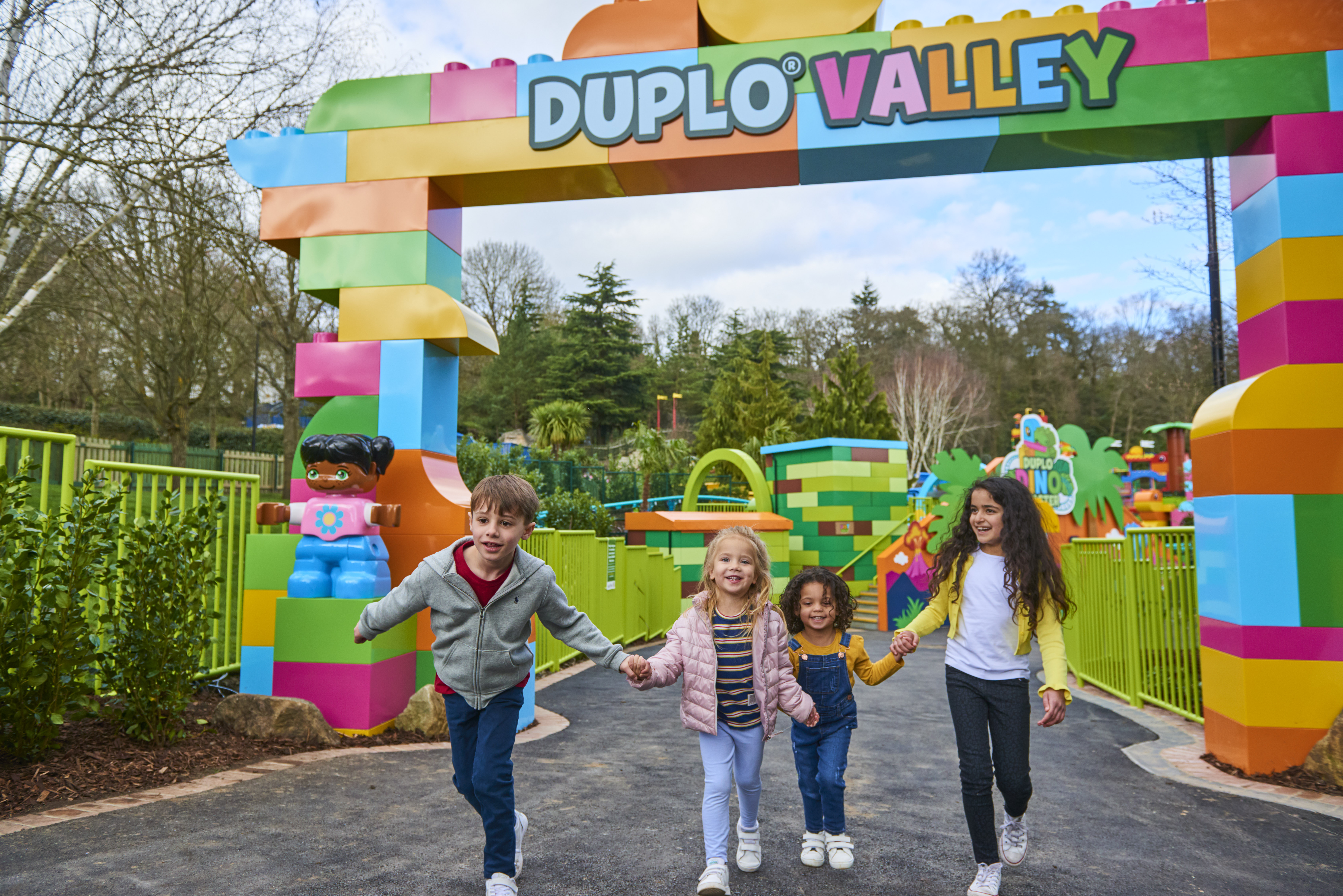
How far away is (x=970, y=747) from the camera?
9.80ft

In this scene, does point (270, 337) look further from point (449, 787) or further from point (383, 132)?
point (449, 787)

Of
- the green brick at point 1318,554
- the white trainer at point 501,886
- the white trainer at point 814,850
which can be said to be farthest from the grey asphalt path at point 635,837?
the green brick at point 1318,554

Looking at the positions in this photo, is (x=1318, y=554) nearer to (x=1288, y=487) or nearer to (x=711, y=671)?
(x=1288, y=487)

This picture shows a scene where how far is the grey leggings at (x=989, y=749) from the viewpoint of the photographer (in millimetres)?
2898

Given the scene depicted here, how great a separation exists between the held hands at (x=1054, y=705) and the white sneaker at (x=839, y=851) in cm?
89

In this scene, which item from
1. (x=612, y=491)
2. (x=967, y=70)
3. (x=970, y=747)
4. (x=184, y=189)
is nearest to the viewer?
(x=970, y=747)

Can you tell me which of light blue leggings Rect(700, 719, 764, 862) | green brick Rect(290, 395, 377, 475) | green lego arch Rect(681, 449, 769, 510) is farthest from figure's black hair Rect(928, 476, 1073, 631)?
green lego arch Rect(681, 449, 769, 510)

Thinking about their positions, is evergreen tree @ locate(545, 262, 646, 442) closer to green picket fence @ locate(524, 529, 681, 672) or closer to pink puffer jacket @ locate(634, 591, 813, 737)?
green picket fence @ locate(524, 529, 681, 672)

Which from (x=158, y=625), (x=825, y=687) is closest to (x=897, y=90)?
(x=825, y=687)

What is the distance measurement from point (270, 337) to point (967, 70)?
17598 mm

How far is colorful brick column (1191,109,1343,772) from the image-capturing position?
14.7 feet

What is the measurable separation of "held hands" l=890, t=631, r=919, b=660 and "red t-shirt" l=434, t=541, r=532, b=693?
4.64 feet

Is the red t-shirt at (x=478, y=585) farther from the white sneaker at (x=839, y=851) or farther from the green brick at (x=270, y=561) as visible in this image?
the green brick at (x=270, y=561)

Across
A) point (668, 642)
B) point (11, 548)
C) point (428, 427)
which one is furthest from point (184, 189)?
point (668, 642)
